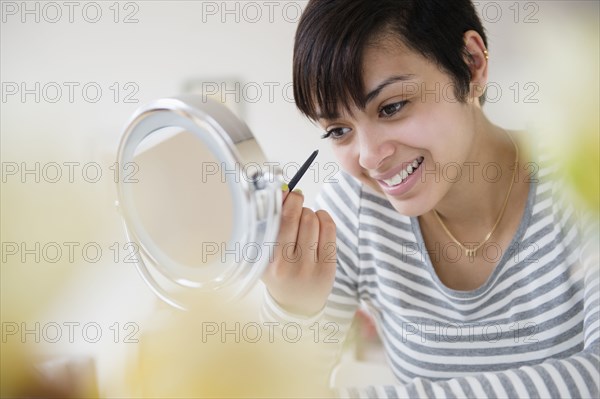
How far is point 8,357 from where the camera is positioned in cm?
Result: 31

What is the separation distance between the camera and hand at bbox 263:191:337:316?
2.21ft

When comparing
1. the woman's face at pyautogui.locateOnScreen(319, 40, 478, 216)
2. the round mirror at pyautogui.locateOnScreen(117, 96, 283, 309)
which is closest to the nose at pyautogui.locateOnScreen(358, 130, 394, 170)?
the woman's face at pyautogui.locateOnScreen(319, 40, 478, 216)

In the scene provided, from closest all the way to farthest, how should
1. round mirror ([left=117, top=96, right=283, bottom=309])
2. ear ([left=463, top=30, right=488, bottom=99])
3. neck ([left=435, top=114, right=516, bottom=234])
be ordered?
round mirror ([left=117, top=96, right=283, bottom=309])
ear ([left=463, top=30, right=488, bottom=99])
neck ([left=435, top=114, right=516, bottom=234])

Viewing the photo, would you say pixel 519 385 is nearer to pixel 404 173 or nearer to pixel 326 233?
pixel 326 233

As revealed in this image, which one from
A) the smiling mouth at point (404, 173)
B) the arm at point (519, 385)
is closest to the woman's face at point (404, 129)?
the smiling mouth at point (404, 173)

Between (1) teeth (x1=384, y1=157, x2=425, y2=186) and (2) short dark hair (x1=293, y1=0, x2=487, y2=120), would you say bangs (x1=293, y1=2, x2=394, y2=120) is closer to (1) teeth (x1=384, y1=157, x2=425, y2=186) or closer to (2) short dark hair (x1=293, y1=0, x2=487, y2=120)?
(2) short dark hair (x1=293, y1=0, x2=487, y2=120)

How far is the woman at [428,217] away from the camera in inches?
33.4

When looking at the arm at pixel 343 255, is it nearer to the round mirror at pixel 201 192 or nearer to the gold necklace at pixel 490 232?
the gold necklace at pixel 490 232

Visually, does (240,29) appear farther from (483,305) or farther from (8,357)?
(8,357)

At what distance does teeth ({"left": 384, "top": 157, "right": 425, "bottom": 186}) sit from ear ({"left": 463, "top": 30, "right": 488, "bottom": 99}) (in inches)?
5.3

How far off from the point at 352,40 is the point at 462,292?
17.0 inches

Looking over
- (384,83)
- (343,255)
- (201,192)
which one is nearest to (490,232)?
(343,255)

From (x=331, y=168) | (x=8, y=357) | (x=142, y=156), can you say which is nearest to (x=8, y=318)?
(x=8, y=357)

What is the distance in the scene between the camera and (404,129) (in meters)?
0.89
